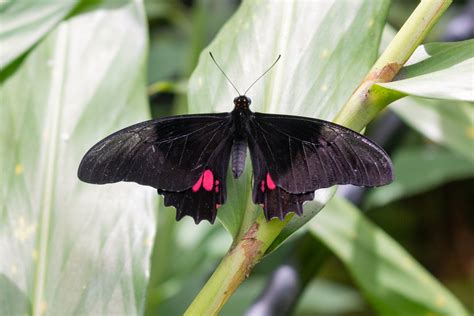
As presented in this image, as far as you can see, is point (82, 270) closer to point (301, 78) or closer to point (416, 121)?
point (301, 78)

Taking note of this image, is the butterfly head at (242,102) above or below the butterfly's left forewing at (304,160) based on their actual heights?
above

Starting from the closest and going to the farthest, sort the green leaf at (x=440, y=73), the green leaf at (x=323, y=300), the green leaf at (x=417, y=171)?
the green leaf at (x=440, y=73)
the green leaf at (x=417, y=171)
the green leaf at (x=323, y=300)

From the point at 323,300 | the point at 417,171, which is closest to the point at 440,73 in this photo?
the point at 417,171

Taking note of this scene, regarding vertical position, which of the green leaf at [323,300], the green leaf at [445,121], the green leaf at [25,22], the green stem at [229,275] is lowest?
the green stem at [229,275]

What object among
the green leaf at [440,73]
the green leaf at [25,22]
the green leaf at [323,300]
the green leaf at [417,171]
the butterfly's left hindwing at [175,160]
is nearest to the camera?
the green leaf at [440,73]

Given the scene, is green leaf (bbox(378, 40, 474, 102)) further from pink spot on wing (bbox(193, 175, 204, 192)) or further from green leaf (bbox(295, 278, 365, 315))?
green leaf (bbox(295, 278, 365, 315))

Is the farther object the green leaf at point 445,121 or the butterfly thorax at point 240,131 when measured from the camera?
the green leaf at point 445,121

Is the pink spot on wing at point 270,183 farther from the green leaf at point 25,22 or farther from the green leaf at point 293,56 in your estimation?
the green leaf at point 25,22

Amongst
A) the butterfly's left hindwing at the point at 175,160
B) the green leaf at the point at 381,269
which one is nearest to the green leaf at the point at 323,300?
the green leaf at the point at 381,269
